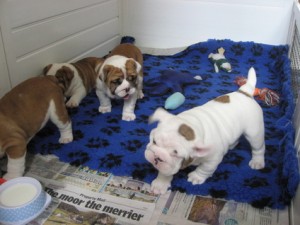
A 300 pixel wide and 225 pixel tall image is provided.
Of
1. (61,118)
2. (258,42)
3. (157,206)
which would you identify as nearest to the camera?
(157,206)

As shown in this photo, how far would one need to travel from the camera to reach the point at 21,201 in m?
1.13

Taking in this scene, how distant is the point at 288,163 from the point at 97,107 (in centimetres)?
115

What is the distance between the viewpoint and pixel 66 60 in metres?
2.26

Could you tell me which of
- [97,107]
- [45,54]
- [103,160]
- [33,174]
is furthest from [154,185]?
[45,54]

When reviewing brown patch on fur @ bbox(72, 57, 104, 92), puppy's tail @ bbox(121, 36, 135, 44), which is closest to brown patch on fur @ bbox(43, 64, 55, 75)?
brown patch on fur @ bbox(72, 57, 104, 92)

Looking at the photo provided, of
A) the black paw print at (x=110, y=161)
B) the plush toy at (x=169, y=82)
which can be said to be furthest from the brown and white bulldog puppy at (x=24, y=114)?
the plush toy at (x=169, y=82)

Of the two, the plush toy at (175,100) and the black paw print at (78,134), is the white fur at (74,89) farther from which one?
the plush toy at (175,100)

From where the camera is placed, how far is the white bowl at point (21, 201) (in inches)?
42.3

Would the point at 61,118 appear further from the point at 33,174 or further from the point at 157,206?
the point at 157,206

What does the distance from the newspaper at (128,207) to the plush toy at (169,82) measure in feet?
2.83

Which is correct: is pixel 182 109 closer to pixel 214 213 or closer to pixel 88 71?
pixel 88 71

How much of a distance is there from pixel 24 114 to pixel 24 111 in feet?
0.04

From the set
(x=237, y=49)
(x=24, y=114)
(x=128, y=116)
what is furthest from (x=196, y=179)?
(x=237, y=49)

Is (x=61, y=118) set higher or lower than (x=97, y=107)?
higher
